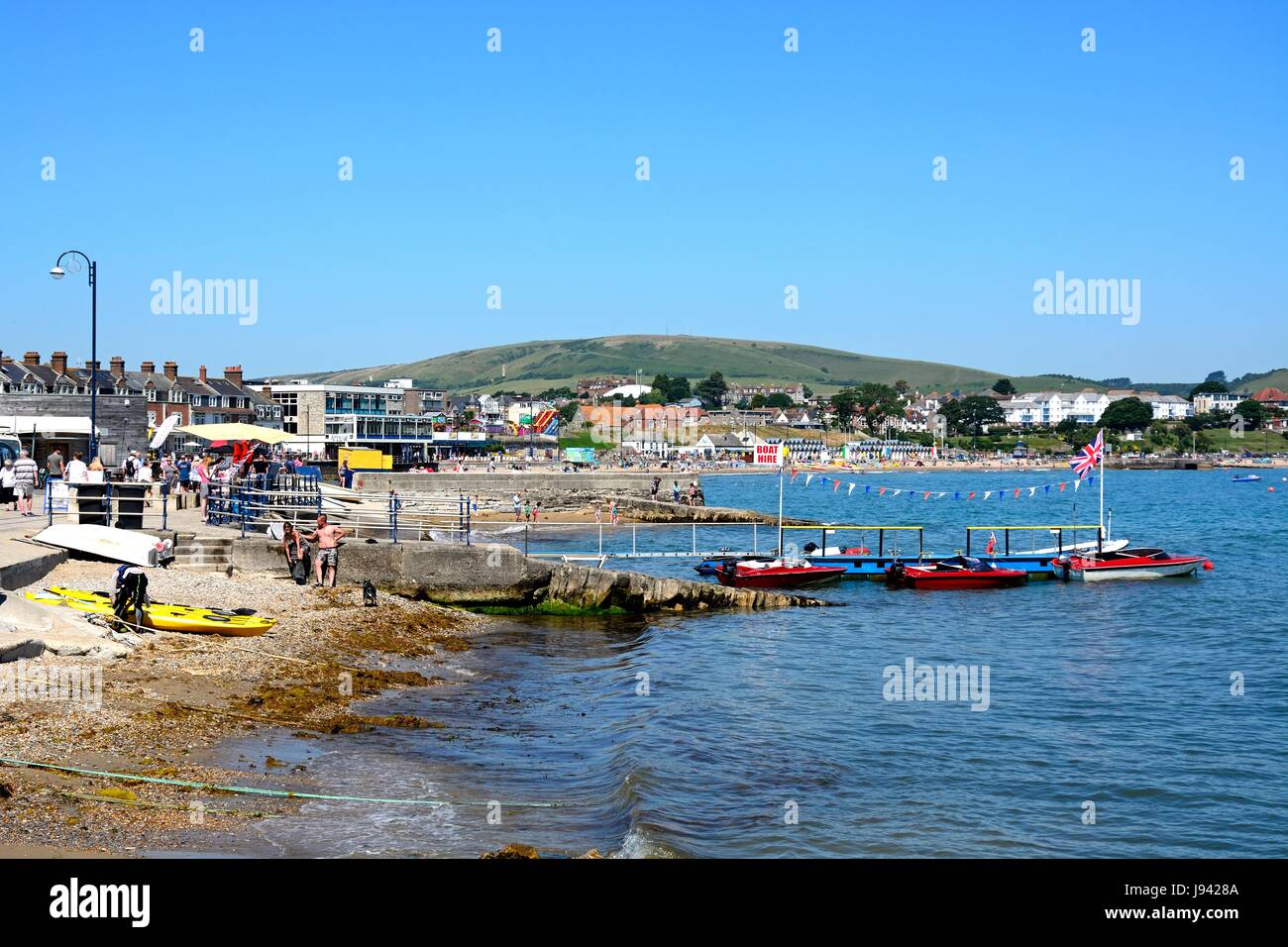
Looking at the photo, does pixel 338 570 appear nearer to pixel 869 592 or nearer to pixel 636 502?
pixel 869 592

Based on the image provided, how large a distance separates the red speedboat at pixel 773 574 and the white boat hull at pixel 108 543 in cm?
1878

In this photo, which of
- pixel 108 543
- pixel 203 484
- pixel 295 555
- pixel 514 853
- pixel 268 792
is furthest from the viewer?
pixel 203 484

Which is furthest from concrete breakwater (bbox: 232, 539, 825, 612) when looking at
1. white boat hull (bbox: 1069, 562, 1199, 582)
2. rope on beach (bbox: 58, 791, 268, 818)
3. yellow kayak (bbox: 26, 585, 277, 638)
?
white boat hull (bbox: 1069, 562, 1199, 582)

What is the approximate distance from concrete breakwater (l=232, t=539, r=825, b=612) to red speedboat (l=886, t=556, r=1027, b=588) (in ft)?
33.7

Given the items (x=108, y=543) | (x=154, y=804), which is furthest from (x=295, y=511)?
(x=154, y=804)

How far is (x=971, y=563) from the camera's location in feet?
134

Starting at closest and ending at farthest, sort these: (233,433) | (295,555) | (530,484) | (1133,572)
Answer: (295,555)
(1133,572)
(233,433)
(530,484)

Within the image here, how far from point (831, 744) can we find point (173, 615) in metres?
11.5

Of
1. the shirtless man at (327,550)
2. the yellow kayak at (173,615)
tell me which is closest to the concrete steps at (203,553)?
the shirtless man at (327,550)

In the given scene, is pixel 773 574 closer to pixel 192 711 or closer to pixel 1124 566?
pixel 1124 566

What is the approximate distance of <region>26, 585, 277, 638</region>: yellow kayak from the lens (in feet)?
63.2

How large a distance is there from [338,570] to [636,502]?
43475 mm

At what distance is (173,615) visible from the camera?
19719 millimetres
